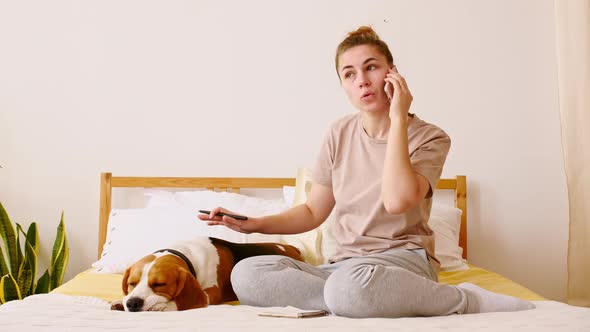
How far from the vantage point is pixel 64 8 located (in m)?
2.80

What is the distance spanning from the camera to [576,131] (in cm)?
269

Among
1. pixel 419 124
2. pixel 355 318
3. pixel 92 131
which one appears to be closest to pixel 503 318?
pixel 355 318

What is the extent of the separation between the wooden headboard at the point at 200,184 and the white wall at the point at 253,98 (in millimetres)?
71

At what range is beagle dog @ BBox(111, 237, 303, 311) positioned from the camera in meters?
1.50

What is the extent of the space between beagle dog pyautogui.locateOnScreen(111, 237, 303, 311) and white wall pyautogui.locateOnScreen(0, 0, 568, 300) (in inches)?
39.2

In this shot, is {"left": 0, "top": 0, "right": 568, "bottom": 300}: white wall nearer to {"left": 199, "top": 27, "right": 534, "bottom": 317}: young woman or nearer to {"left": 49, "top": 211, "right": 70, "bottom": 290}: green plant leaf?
{"left": 49, "top": 211, "right": 70, "bottom": 290}: green plant leaf

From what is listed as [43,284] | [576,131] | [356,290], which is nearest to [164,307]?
[356,290]

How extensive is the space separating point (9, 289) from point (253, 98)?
122cm

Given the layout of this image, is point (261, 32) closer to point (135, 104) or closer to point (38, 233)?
point (135, 104)

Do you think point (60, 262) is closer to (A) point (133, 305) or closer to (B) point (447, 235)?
(A) point (133, 305)

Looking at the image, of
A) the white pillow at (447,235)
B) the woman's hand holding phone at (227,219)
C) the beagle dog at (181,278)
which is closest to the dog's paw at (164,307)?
the beagle dog at (181,278)

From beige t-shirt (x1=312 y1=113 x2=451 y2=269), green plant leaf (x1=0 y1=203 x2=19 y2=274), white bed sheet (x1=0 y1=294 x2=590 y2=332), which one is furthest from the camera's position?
green plant leaf (x1=0 y1=203 x2=19 y2=274)

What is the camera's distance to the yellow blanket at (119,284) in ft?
6.08

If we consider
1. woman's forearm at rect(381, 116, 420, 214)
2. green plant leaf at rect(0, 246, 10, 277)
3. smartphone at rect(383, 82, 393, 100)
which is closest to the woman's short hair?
smartphone at rect(383, 82, 393, 100)
